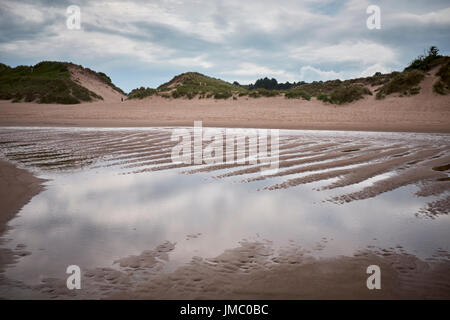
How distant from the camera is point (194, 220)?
9.73 ft

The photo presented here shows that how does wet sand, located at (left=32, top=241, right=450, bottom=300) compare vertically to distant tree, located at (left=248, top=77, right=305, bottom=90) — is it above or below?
below

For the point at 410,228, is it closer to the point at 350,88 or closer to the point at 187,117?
the point at 187,117

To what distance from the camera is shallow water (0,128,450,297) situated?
234cm

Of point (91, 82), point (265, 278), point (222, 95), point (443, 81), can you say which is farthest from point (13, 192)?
point (91, 82)

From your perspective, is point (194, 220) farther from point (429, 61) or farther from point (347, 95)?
point (429, 61)

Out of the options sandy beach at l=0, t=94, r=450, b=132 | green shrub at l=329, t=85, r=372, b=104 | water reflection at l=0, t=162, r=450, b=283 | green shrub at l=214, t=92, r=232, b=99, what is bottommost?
water reflection at l=0, t=162, r=450, b=283

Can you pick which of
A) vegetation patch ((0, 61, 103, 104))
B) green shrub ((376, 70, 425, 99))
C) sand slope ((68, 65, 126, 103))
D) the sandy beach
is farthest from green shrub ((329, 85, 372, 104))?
sand slope ((68, 65, 126, 103))

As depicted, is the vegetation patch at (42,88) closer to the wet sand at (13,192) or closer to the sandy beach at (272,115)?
the sandy beach at (272,115)

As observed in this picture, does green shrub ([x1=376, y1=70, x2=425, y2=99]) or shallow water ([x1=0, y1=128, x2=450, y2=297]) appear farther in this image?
green shrub ([x1=376, y1=70, x2=425, y2=99])

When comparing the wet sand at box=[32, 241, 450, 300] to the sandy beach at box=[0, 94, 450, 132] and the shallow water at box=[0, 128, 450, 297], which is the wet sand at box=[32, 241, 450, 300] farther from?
the sandy beach at box=[0, 94, 450, 132]

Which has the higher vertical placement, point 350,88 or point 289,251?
point 350,88
